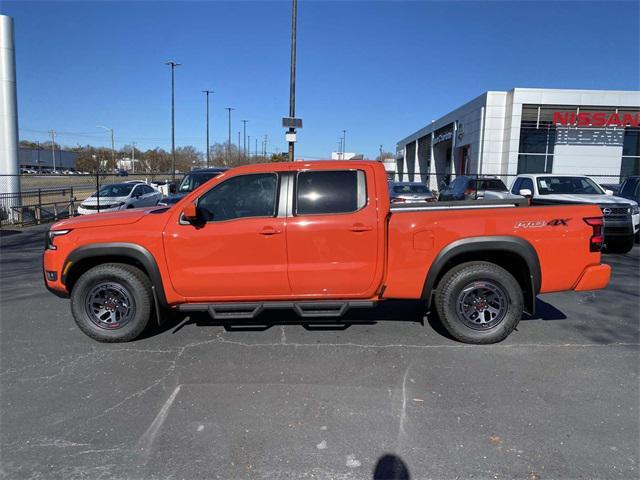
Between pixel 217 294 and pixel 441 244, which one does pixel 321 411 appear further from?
pixel 441 244

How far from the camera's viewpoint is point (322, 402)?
359 centimetres

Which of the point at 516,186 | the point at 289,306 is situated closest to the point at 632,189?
the point at 516,186

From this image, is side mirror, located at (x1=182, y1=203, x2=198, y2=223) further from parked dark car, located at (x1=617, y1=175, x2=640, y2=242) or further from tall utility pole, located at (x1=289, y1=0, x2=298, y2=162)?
tall utility pole, located at (x1=289, y1=0, x2=298, y2=162)

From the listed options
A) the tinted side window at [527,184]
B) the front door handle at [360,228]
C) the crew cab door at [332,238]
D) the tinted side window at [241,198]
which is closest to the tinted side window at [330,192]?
the crew cab door at [332,238]

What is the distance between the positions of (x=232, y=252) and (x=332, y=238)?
1.01 metres

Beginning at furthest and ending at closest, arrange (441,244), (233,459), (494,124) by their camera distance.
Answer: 1. (494,124)
2. (441,244)
3. (233,459)

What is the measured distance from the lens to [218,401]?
11.9ft

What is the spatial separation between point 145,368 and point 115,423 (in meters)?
0.94

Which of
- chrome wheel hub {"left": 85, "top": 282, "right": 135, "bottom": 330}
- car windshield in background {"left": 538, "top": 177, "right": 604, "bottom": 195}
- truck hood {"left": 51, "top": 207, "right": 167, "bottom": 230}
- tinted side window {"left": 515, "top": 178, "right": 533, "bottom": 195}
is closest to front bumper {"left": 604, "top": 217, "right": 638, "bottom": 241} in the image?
car windshield in background {"left": 538, "top": 177, "right": 604, "bottom": 195}

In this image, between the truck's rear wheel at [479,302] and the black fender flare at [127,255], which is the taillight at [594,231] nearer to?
the truck's rear wheel at [479,302]

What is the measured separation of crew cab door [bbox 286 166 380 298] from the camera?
447 cm

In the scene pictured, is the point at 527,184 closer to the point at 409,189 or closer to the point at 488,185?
the point at 488,185

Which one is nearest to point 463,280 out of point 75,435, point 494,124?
point 75,435

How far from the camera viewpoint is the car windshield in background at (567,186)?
11159 millimetres
